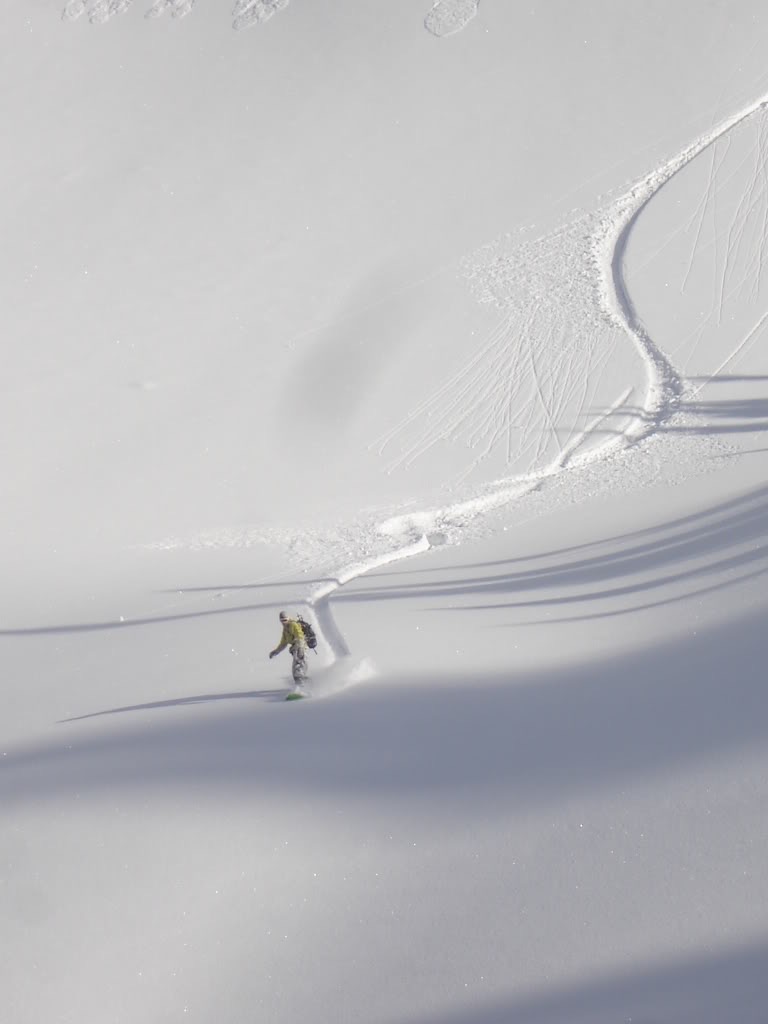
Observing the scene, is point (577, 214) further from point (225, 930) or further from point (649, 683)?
point (225, 930)

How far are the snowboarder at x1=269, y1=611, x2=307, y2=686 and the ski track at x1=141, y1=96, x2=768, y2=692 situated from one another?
5.97 ft

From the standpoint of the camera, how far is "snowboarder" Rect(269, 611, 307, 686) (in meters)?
7.96

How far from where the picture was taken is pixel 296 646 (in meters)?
8.00

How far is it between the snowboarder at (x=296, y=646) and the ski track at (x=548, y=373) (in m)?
1.82

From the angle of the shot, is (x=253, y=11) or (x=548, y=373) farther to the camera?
(x=253, y=11)

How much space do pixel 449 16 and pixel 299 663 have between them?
17.7m

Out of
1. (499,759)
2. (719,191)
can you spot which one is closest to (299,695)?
(499,759)

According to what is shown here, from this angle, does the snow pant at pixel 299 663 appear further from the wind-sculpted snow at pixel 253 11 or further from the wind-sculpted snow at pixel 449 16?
the wind-sculpted snow at pixel 253 11

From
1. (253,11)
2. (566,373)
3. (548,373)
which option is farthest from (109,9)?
(566,373)

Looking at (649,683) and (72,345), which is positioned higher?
(72,345)

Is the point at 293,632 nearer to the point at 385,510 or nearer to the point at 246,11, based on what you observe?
the point at 385,510

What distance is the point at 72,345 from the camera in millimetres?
17094

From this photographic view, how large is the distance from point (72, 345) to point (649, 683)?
1271cm

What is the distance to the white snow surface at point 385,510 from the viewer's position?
5453 millimetres
